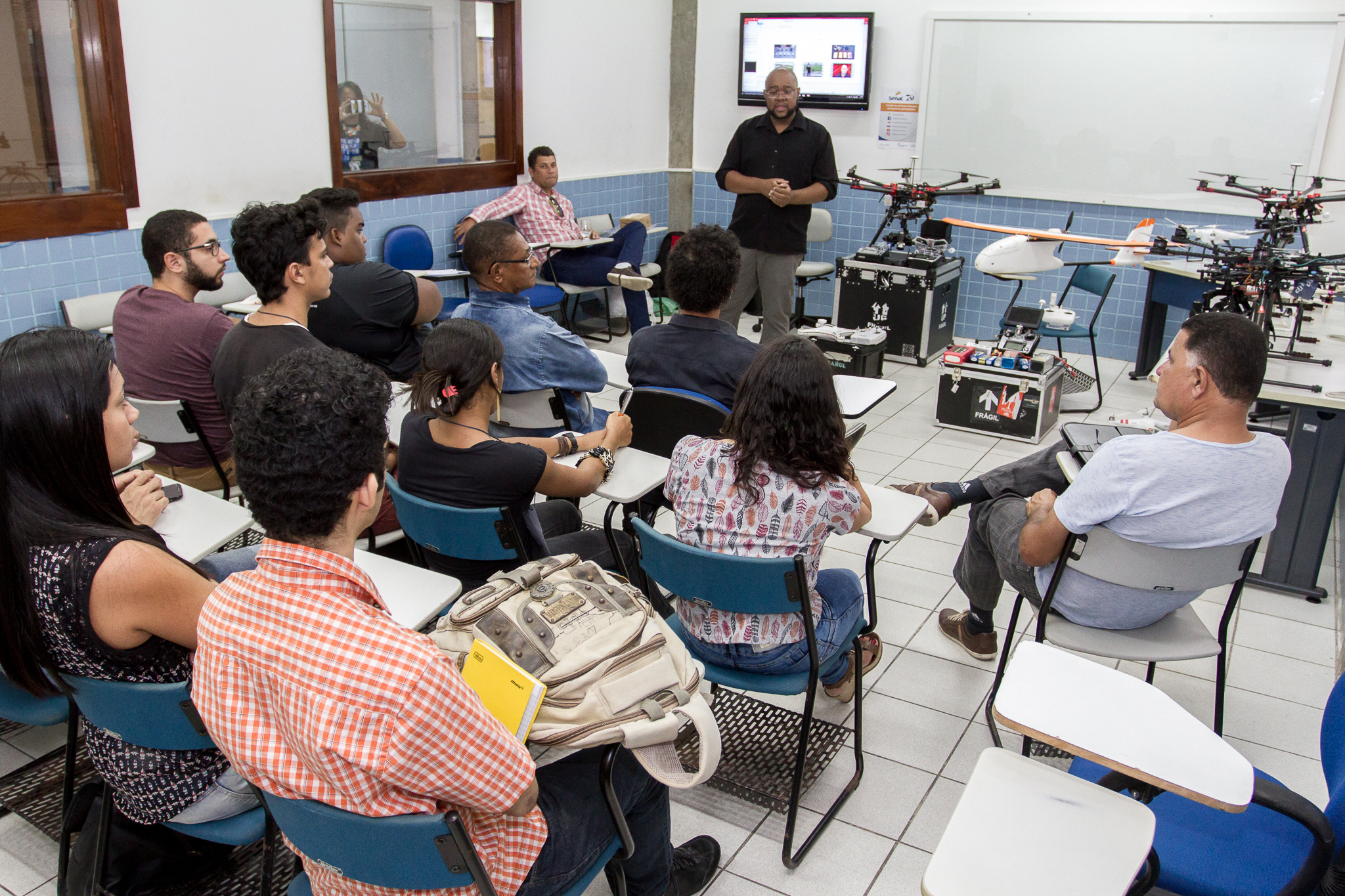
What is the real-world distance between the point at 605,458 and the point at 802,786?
3.15 feet

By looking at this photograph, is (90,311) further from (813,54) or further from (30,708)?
(813,54)

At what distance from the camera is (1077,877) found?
1269 millimetres

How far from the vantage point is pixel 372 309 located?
11.7 feet

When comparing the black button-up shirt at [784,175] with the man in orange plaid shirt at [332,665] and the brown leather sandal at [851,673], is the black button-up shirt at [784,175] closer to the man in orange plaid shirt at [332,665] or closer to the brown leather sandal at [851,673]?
the brown leather sandal at [851,673]

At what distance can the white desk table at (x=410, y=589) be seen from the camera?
1887 mm

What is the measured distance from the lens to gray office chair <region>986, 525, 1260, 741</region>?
2.19m

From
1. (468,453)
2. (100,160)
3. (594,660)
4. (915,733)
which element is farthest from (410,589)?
(100,160)

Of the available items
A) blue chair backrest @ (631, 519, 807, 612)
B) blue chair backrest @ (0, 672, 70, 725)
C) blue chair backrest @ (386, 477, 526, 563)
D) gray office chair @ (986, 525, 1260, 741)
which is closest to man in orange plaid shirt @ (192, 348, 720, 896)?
blue chair backrest @ (631, 519, 807, 612)

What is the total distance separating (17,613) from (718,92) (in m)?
7.04

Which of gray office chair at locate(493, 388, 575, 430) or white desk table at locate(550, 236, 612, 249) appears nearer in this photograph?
gray office chair at locate(493, 388, 575, 430)

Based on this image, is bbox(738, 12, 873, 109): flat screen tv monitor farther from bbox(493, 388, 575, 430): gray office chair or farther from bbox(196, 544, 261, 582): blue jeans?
bbox(196, 544, 261, 582): blue jeans

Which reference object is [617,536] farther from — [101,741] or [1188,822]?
[1188,822]

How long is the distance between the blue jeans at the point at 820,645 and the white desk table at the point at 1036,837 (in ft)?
2.38

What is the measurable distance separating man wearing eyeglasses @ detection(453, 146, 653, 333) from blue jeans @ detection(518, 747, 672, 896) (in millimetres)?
4592
